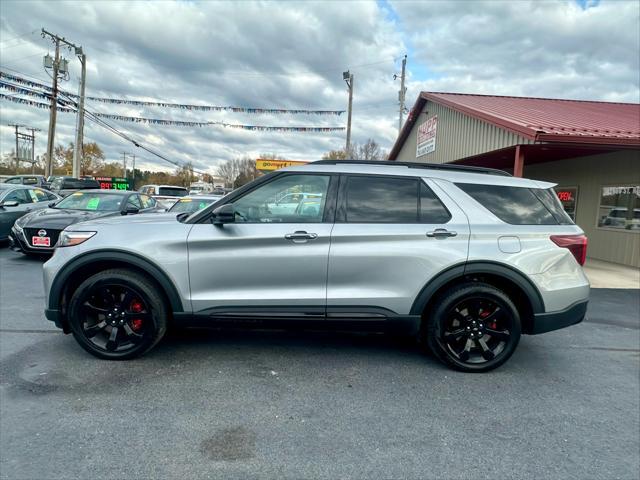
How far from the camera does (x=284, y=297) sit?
10.8 ft

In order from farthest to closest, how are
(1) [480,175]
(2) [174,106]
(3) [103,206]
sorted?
(2) [174,106] < (3) [103,206] < (1) [480,175]

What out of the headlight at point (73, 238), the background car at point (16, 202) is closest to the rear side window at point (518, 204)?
the headlight at point (73, 238)

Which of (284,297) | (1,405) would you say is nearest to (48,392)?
(1,405)

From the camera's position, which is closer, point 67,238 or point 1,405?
point 1,405

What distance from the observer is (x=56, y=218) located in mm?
7570

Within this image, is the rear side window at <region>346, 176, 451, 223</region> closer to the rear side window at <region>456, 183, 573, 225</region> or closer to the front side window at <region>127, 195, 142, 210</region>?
the rear side window at <region>456, 183, 573, 225</region>

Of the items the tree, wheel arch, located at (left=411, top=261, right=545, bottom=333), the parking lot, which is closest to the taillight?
wheel arch, located at (left=411, top=261, right=545, bottom=333)

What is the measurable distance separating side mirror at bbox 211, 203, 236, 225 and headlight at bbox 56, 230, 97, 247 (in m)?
1.13

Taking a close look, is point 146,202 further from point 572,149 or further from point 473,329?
point 572,149

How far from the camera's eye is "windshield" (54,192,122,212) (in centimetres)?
857

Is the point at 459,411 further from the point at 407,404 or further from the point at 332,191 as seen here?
the point at 332,191

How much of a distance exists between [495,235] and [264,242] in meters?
1.98

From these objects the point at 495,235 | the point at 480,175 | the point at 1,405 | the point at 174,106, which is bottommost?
the point at 1,405

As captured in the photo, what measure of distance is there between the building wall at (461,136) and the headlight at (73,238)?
307 inches
